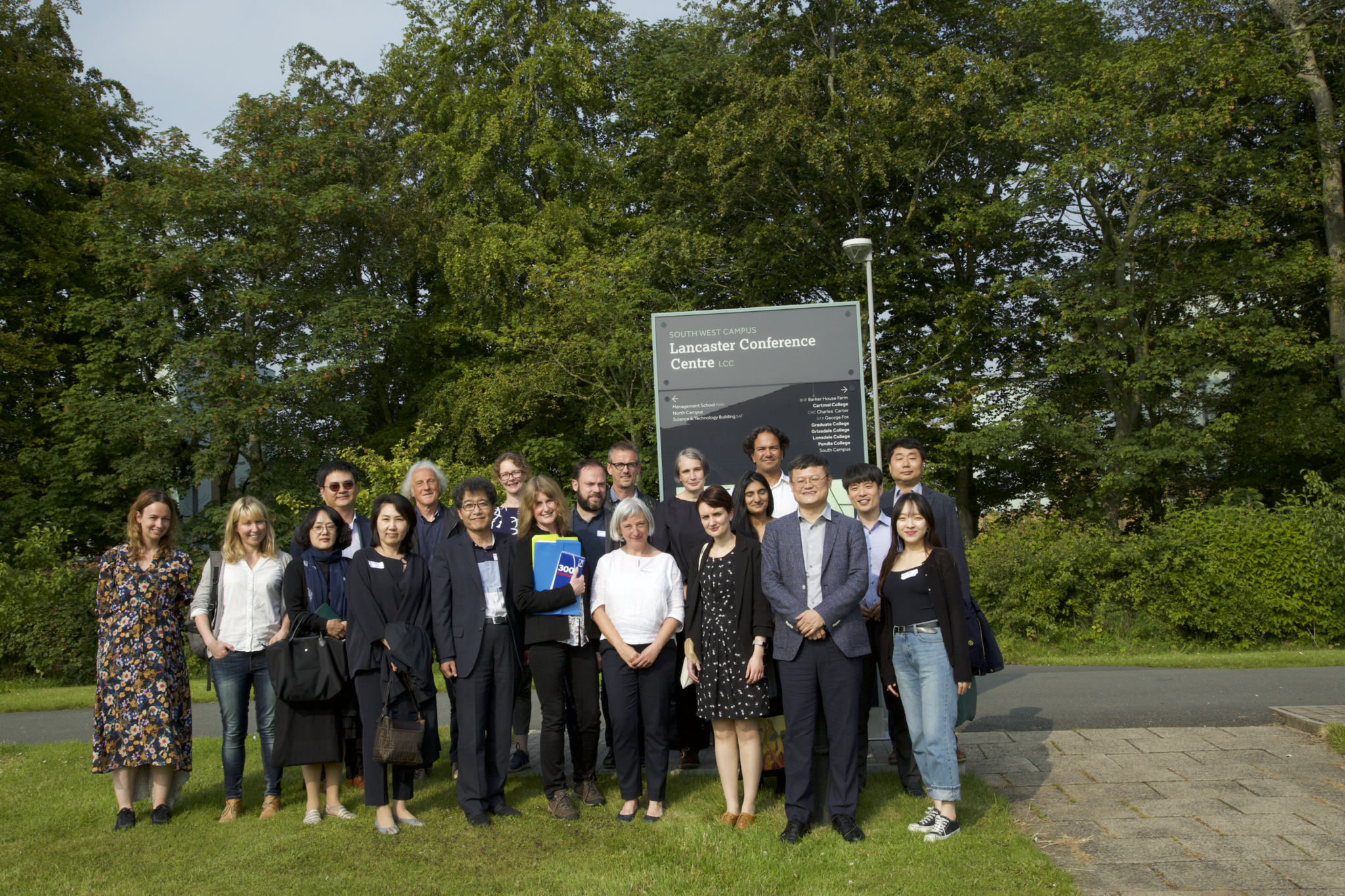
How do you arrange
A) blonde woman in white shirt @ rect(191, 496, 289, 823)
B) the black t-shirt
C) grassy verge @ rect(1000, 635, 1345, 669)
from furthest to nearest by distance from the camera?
grassy verge @ rect(1000, 635, 1345, 669), blonde woman in white shirt @ rect(191, 496, 289, 823), the black t-shirt

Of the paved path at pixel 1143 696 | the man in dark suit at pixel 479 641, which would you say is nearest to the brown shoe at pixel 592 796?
the man in dark suit at pixel 479 641

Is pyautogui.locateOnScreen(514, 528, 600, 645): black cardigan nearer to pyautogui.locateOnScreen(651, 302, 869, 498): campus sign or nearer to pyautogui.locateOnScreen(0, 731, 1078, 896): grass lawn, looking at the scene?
pyautogui.locateOnScreen(0, 731, 1078, 896): grass lawn

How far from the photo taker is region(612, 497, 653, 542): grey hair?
5477 millimetres

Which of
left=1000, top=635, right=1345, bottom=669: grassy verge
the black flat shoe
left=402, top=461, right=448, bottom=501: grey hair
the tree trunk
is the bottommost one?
left=1000, top=635, right=1345, bottom=669: grassy verge

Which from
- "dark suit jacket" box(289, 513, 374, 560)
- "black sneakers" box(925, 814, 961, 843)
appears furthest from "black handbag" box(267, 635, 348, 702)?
"black sneakers" box(925, 814, 961, 843)

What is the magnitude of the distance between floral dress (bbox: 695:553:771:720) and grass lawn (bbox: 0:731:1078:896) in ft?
2.02

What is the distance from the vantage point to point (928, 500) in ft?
19.2

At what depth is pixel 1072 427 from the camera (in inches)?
797

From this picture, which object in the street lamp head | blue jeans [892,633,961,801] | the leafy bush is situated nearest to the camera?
blue jeans [892,633,961,801]

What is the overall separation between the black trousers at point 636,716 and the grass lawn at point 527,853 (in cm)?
24

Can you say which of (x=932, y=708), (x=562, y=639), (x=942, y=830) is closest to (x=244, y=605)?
(x=562, y=639)

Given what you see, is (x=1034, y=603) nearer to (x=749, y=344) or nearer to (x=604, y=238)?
(x=749, y=344)

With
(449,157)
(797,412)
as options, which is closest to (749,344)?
(797,412)

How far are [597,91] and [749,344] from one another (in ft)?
63.3
